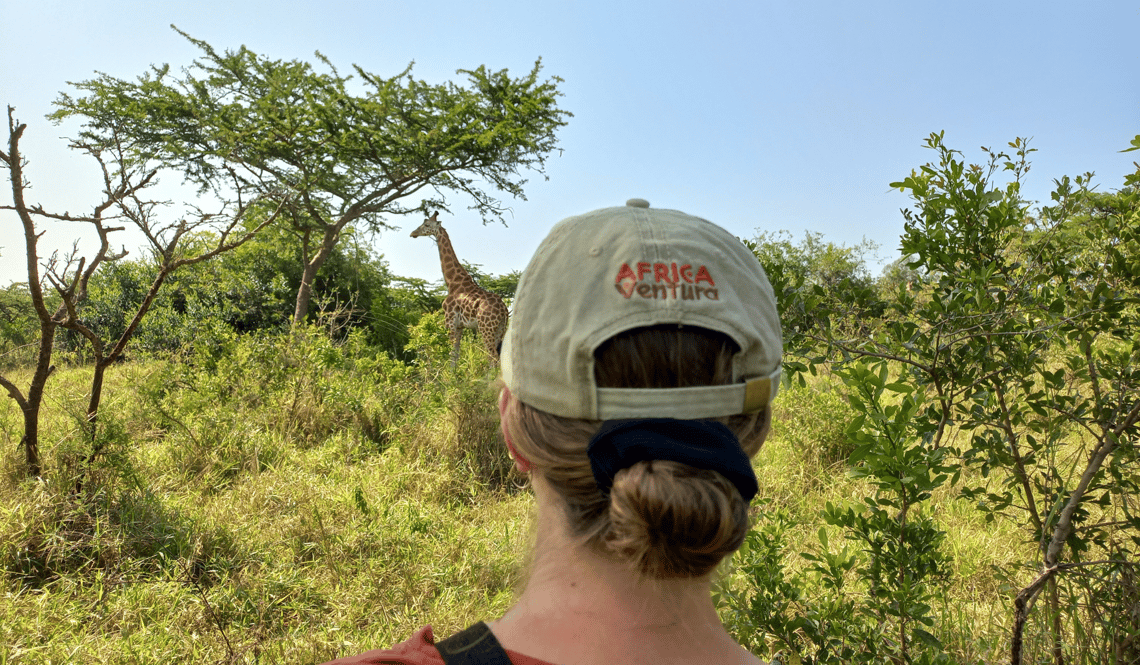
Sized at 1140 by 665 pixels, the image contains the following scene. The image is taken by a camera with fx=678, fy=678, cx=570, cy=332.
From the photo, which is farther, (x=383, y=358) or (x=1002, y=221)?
(x=383, y=358)

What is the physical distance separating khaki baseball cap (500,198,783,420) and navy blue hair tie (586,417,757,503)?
1.2 inches

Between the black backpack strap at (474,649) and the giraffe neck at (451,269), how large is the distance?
7640 mm

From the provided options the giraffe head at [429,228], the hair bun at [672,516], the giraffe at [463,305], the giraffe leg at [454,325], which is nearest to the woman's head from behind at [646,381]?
the hair bun at [672,516]

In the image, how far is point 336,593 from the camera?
119 inches

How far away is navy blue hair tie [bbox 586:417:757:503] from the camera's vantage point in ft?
2.51

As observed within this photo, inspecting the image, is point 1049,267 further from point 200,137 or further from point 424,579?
point 200,137

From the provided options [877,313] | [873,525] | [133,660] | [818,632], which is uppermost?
[877,313]

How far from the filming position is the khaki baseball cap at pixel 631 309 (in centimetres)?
83

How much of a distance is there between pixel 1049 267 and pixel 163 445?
534 cm

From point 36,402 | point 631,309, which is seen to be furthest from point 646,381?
point 36,402

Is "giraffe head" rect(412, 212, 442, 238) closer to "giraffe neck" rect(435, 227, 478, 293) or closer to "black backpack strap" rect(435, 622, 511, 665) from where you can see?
"giraffe neck" rect(435, 227, 478, 293)

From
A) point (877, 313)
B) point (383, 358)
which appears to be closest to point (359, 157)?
point (383, 358)

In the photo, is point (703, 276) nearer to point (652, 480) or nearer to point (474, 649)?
point (652, 480)

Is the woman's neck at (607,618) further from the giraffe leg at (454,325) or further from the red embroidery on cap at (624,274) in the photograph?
the giraffe leg at (454,325)
